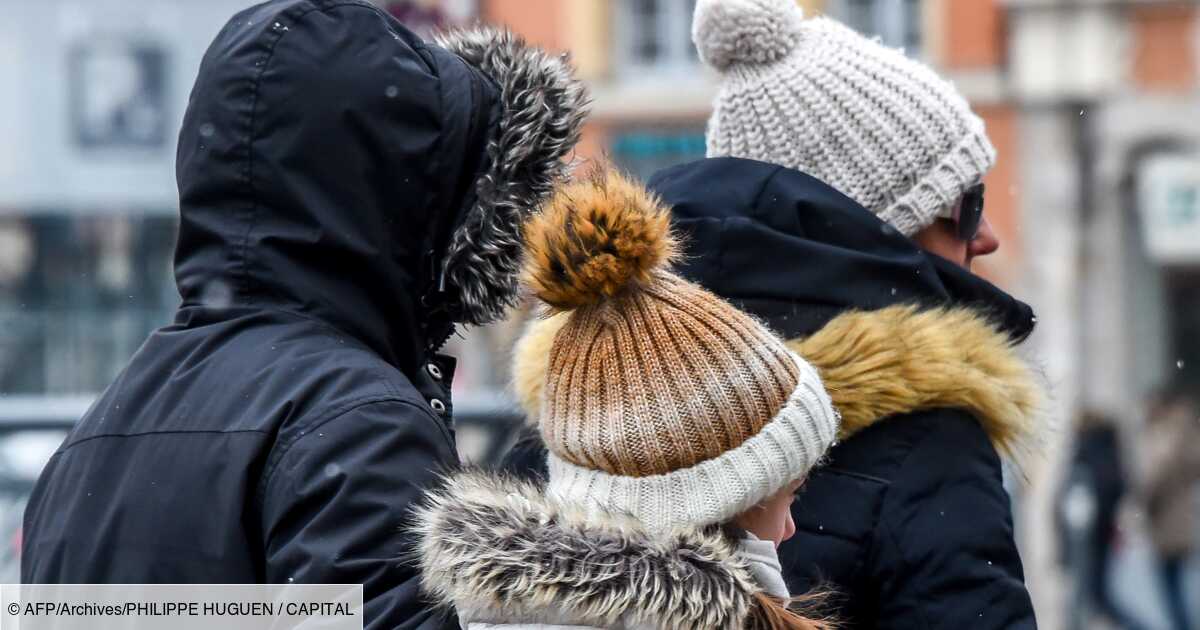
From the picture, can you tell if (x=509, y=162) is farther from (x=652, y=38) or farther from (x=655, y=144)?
(x=652, y=38)

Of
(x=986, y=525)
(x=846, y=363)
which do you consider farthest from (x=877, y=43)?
(x=986, y=525)

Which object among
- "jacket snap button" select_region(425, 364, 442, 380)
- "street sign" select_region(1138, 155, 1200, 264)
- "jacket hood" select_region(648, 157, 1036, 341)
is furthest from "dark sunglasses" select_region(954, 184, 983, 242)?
"street sign" select_region(1138, 155, 1200, 264)

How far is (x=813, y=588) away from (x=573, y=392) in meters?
0.41

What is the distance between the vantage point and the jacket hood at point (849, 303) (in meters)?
2.07

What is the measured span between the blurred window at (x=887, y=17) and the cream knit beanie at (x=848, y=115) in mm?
13962

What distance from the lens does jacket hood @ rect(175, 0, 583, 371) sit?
180 cm

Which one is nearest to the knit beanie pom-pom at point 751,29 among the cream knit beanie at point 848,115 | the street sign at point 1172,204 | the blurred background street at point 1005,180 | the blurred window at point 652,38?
the cream knit beanie at point 848,115

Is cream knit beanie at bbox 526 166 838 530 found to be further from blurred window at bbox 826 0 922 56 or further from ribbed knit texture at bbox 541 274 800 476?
blurred window at bbox 826 0 922 56

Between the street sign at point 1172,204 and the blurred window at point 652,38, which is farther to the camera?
the blurred window at point 652,38

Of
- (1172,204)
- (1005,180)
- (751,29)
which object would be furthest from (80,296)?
(751,29)

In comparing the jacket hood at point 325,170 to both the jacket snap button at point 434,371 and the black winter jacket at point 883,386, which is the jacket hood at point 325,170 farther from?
the black winter jacket at point 883,386

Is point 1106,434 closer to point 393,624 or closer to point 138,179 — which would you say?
point 138,179

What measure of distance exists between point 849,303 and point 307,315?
2.44ft

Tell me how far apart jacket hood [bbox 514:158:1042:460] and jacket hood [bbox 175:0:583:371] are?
0.29 m
